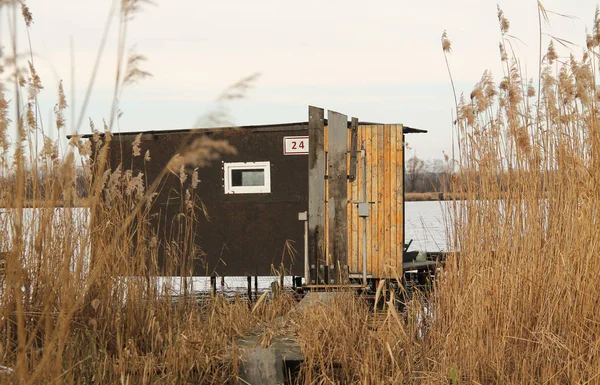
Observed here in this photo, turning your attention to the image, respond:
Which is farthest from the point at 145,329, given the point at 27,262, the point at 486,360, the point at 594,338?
the point at 594,338

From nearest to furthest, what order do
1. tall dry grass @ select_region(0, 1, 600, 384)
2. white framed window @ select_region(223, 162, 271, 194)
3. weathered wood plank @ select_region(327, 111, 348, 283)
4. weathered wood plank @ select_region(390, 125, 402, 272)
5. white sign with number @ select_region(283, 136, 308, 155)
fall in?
tall dry grass @ select_region(0, 1, 600, 384) → weathered wood plank @ select_region(327, 111, 348, 283) → weathered wood plank @ select_region(390, 125, 402, 272) → white sign with number @ select_region(283, 136, 308, 155) → white framed window @ select_region(223, 162, 271, 194)

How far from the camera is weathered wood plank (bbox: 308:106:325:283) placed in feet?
26.3

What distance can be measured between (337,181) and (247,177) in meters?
2.50

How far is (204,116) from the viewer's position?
229 centimetres

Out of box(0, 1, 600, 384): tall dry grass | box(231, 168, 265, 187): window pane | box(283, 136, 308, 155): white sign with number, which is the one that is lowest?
box(0, 1, 600, 384): tall dry grass

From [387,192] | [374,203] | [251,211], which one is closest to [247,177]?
[251,211]

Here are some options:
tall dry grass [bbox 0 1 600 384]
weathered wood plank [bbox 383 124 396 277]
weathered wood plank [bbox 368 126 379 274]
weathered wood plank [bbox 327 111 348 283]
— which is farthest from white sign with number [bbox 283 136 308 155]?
tall dry grass [bbox 0 1 600 384]

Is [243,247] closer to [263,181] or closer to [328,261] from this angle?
[263,181]

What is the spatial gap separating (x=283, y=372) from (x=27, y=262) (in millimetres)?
1757

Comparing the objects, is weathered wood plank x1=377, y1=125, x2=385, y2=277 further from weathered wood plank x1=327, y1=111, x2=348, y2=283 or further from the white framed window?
the white framed window

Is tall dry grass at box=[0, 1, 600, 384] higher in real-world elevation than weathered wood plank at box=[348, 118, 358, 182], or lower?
lower

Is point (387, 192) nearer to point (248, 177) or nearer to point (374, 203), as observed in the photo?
point (374, 203)

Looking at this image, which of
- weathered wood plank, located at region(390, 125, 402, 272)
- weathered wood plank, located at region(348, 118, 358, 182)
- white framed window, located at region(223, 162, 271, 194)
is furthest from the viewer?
white framed window, located at region(223, 162, 271, 194)

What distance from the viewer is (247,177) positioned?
1014 cm
